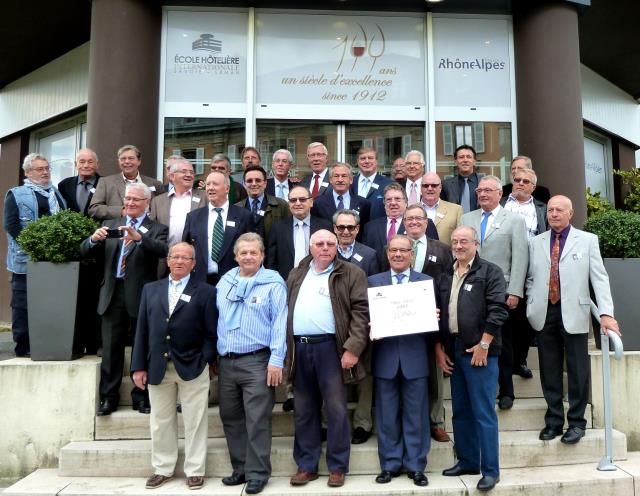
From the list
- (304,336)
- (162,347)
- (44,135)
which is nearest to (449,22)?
(304,336)

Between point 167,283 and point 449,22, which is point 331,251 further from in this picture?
point 449,22

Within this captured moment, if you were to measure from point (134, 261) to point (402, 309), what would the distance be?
242cm

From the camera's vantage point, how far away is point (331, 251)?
4.30 meters

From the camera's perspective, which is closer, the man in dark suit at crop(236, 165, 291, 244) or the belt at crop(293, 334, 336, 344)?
the belt at crop(293, 334, 336, 344)

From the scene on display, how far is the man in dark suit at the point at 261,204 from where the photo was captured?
5.41 metres

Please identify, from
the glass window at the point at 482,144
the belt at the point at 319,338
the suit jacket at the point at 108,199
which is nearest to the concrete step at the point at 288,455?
the belt at the point at 319,338

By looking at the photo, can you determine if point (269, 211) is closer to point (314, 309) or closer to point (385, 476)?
point (314, 309)

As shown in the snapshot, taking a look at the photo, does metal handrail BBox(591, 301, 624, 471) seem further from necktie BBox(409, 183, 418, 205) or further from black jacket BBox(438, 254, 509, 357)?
necktie BBox(409, 183, 418, 205)

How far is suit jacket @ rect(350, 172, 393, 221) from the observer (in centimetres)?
587

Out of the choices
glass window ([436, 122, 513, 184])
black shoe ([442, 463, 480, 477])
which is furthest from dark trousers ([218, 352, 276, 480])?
glass window ([436, 122, 513, 184])

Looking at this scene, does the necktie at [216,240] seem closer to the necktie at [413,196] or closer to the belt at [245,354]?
the belt at [245,354]

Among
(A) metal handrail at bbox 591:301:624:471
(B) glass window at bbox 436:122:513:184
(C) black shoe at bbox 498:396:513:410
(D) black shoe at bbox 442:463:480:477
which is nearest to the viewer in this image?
(D) black shoe at bbox 442:463:480:477

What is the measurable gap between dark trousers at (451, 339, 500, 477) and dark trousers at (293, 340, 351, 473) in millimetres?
911

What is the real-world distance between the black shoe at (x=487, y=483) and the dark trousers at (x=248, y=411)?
1.61m
